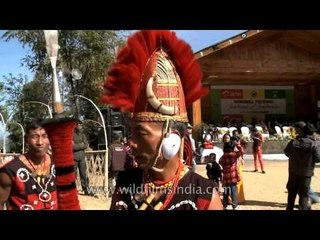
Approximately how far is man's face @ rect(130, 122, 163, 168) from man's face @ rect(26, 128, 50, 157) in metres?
0.65

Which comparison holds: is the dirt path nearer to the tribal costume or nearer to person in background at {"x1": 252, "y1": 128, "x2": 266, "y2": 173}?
person in background at {"x1": 252, "y1": 128, "x2": 266, "y2": 173}

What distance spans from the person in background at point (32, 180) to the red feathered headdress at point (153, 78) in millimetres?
614

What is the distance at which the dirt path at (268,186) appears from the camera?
536 cm

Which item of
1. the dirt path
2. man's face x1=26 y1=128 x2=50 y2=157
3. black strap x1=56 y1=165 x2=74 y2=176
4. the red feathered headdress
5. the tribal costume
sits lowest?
the dirt path

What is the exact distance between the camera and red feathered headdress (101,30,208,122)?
2.43 metres

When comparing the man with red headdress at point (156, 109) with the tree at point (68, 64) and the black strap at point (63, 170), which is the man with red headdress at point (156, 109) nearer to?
the black strap at point (63, 170)

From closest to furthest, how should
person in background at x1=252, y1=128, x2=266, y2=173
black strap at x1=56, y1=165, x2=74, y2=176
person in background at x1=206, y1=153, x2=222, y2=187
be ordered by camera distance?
black strap at x1=56, y1=165, x2=74, y2=176 < person in background at x1=206, y1=153, x2=222, y2=187 < person in background at x1=252, y1=128, x2=266, y2=173

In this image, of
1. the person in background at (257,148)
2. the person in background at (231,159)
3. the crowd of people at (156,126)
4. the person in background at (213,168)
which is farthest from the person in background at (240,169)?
the crowd of people at (156,126)

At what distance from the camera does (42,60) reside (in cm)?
368

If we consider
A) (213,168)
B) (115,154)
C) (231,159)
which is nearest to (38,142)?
(115,154)

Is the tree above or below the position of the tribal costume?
above

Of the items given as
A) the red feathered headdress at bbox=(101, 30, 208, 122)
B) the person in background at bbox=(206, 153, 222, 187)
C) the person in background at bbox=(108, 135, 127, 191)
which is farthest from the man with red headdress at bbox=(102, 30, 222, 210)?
the person in background at bbox=(108, 135, 127, 191)
